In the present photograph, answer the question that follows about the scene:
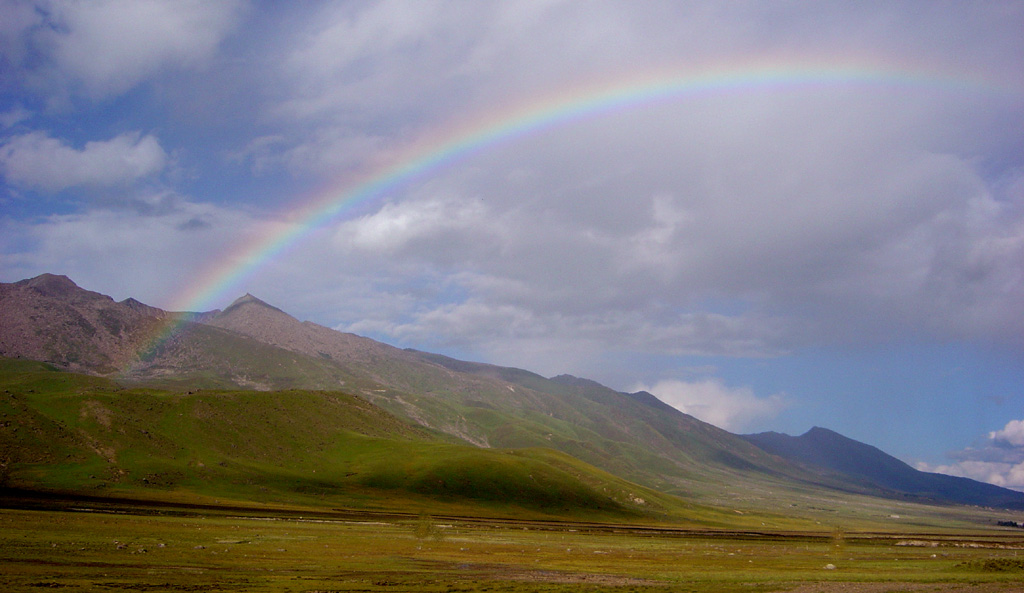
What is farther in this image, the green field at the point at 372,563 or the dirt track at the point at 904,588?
the dirt track at the point at 904,588

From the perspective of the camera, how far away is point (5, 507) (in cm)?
10638

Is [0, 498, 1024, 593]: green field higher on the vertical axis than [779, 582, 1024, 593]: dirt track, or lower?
lower

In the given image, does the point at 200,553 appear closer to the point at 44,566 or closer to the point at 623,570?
the point at 44,566

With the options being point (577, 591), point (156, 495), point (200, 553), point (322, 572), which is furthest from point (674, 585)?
point (156, 495)

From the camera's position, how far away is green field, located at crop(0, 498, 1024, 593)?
50719 mm

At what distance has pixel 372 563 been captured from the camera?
68562 millimetres

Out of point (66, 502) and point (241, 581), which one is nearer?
point (241, 581)

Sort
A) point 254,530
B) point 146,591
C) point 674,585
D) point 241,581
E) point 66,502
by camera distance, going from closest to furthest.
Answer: point 146,591 → point 241,581 → point 674,585 → point 254,530 → point 66,502

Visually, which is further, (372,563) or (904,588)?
(372,563)

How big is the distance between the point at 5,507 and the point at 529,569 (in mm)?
96126

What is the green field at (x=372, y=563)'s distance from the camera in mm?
50719

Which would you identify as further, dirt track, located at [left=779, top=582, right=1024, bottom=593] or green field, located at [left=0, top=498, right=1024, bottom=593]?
dirt track, located at [left=779, top=582, right=1024, bottom=593]

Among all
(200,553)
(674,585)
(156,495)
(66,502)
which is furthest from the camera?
(156,495)

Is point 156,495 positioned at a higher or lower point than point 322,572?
lower
